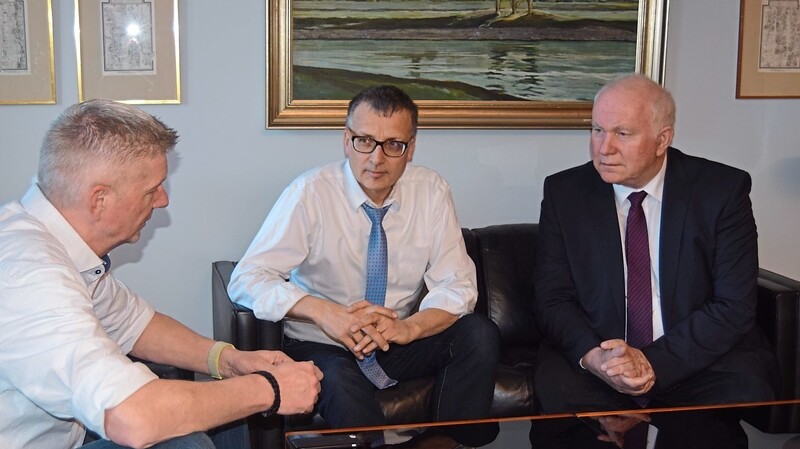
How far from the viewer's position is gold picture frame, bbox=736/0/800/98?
381 cm

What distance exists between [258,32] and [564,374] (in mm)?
1749

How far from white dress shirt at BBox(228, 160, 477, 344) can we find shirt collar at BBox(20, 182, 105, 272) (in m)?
0.99

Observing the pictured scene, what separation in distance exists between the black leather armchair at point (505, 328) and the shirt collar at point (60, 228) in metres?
0.95

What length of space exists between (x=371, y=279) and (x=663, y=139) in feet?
3.54

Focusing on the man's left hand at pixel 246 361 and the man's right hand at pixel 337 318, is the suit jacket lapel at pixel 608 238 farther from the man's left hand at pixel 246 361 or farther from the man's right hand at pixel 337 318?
the man's left hand at pixel 246 361

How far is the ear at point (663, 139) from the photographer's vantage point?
297 centimetres

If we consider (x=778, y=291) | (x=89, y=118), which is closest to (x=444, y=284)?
(x=778, y=291)

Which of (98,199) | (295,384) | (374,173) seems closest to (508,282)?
(374,173)

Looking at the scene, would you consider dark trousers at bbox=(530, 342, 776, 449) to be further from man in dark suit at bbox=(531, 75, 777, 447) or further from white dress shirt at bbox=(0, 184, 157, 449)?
white dress shirt at bbox=(0, 184, 157, 449)

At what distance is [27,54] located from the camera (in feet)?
11.1

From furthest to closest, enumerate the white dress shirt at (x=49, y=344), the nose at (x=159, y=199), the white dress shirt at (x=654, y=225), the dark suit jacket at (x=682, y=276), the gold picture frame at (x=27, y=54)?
the gold picture frame at (x=27, y=54) → the white dress shirt at (x=654, y=225) → the dark suit jacket at (x=682, y=276) → the nose at (x=159, y=199) → the white dress shirt at (x=49, y=344)

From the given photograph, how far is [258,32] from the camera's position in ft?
11.5

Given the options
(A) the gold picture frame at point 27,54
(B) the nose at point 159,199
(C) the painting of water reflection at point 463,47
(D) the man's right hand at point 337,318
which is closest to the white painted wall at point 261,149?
(A) the gold picture frame at point 27,54

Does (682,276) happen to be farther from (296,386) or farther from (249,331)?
(296,386)
